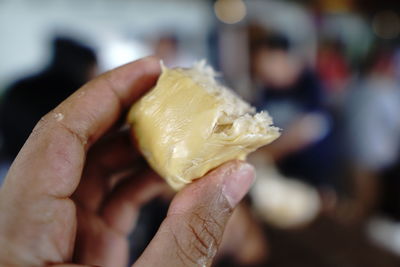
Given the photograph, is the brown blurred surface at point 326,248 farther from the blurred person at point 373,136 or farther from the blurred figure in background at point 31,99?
the blurred figure in background at point 31,99

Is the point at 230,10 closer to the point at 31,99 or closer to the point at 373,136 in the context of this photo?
the point at 373,136

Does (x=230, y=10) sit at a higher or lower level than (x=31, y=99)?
higher

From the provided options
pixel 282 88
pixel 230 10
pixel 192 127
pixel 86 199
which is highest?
pixel 230 10

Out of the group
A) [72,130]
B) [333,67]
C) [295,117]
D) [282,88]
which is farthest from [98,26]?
[72,130]

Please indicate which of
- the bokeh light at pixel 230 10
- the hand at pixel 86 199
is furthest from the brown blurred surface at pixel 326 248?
the bokeh light at pixel 230 10

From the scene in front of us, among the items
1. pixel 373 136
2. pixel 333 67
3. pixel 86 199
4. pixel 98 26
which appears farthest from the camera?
pixel 333 67

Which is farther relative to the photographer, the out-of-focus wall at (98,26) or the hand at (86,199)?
the out-of-focus wall at (98,26)

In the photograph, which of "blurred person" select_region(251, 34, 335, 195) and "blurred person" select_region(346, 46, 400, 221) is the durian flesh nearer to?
"blurred person" select_region(251, 34, 335, 195)
